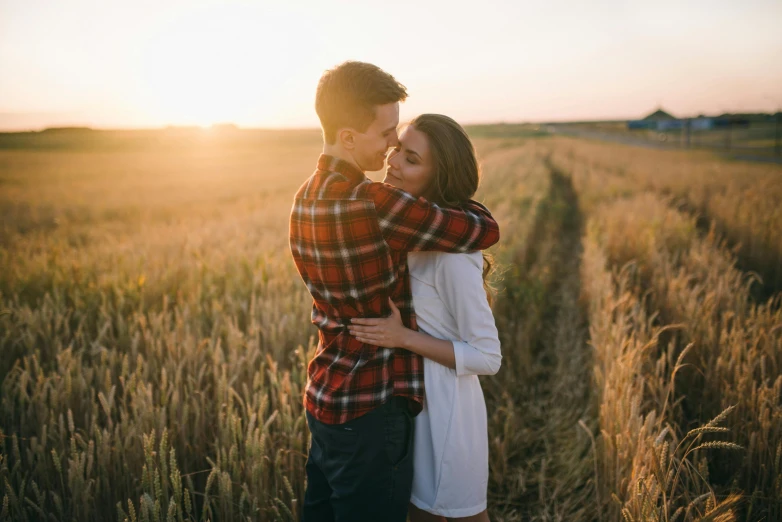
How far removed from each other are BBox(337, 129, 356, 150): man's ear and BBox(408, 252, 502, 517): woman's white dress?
45cm

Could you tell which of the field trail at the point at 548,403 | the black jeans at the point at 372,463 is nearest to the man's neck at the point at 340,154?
the black jeans at the point at 372,463

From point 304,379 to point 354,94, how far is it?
1.85 metres

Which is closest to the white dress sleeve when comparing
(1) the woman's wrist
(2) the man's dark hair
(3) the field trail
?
(1) the woman's wrist

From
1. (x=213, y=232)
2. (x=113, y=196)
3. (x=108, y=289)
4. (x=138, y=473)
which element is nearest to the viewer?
(x=138, y=473)

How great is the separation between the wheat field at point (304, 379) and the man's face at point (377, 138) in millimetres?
1204

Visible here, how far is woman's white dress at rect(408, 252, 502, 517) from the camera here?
1.53 meters

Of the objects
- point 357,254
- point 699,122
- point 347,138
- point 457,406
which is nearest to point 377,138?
A: point 347,138

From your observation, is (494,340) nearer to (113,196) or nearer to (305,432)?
(305,432)

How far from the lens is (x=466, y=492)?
1.54 metres

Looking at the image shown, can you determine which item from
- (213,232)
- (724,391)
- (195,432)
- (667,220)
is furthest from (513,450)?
(213,232)

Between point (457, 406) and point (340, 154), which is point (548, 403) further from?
point (340, 154)

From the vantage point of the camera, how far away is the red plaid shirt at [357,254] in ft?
4.58

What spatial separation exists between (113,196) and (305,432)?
49.2 feet

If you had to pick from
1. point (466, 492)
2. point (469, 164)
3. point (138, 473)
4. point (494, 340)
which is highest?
point (469, 164)
